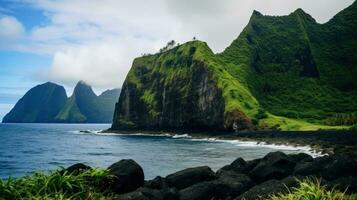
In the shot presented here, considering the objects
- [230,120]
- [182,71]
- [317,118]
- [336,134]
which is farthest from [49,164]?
[317,118]

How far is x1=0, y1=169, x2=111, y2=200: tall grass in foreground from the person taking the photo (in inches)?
469

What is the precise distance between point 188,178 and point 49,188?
7.78 meters

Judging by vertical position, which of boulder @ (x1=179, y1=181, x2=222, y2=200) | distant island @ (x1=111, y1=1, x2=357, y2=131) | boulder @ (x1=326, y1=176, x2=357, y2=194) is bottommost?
boulder @ (x1=179, y1=181, x2=222, y2=200)

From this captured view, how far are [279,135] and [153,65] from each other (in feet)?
343

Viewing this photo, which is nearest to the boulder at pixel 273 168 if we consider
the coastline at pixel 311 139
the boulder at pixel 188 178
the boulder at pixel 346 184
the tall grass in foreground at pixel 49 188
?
the boulder at pixel 188 178

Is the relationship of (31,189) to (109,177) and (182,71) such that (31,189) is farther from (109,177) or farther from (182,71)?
(182,71)

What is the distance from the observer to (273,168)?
19.8m

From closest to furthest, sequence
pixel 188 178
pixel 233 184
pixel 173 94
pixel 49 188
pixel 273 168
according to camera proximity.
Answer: pixel 49 188 < pixel 233 184 < pixel 188 178 < pixel 273 168 < pixel 173 94

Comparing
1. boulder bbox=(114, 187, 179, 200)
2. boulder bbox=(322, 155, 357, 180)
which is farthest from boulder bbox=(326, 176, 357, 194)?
boulder bbox=(114, 187, 179, 200)

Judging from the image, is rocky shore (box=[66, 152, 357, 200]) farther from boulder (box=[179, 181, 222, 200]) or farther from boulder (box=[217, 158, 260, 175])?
boulder (box=[217, 158, 260, 175])

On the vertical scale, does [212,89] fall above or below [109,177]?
above

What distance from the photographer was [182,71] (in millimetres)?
169375

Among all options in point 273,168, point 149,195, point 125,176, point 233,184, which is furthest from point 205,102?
point 149,195

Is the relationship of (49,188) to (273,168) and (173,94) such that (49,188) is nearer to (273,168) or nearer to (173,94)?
(273,168)
